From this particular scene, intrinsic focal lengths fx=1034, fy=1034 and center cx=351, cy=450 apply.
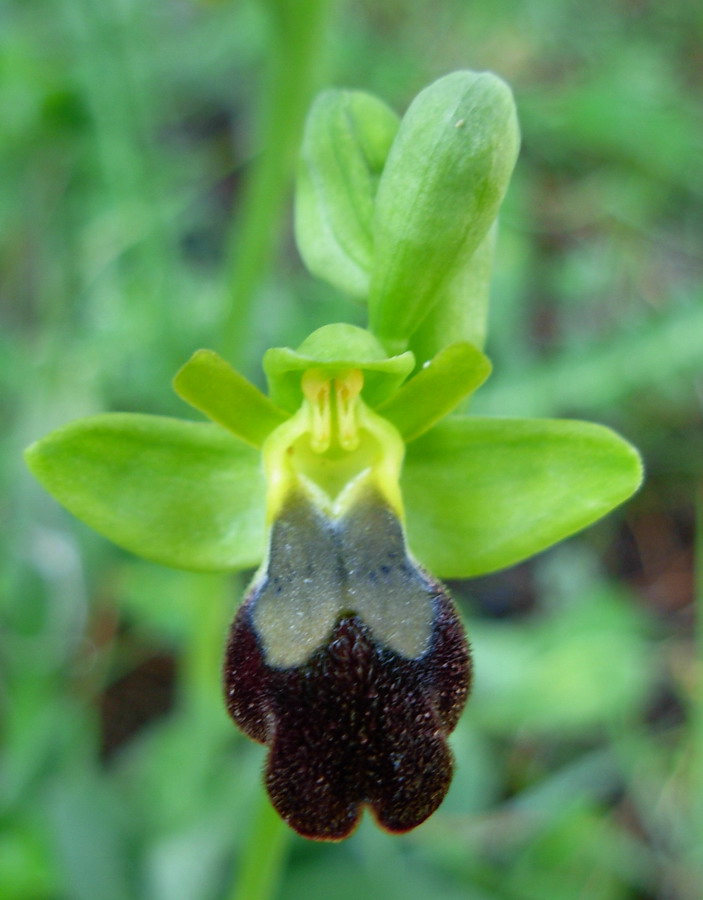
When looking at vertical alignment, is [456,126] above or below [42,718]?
above

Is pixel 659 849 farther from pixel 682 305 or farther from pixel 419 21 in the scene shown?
pixel 419 21

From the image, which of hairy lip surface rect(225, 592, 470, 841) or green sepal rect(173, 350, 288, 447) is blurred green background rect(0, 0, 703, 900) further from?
green sepal rect(173, 350, 288, 447)

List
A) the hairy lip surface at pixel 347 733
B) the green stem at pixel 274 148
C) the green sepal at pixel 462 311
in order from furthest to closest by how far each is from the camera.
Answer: the green stem at pixel 274 148, the green sepal at pixel 462 311, the hairy lip surface at pixel 347 733

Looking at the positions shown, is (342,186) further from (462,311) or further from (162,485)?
(162,485)

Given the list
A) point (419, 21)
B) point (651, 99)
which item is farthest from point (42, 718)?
point (419, 21)

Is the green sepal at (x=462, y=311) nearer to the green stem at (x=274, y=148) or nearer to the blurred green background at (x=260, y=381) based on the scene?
the blurred green background at (x=260, y=381)

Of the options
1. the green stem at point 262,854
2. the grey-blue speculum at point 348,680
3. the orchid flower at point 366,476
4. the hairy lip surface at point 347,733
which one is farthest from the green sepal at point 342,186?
the green stem at point 262,854
